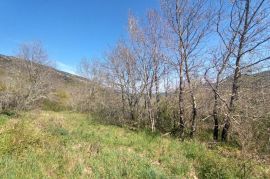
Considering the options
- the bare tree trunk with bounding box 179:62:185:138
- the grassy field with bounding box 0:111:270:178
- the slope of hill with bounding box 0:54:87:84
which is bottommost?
the grassy field with bounding box 0:111:270:178

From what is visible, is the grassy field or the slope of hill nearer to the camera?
the grassy field

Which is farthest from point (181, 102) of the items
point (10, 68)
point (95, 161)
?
point (10, 68)

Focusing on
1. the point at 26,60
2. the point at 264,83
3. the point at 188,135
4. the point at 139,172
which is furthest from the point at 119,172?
the point at 26,60

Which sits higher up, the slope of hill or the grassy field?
the slope of hill

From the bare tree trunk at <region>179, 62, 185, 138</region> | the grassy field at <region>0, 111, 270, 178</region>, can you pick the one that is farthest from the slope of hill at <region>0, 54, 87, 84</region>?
the grassy field at <region>0, 111, 270, 178</region>

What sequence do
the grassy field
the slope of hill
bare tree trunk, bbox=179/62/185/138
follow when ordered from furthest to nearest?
the slope of hill → bare tree trunk, bbox=179/62/185/138 → the grassy field

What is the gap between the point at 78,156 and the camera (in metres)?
6.43

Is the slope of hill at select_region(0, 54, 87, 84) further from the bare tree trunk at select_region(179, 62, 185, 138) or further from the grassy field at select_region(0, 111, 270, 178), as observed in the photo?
the grassy field at select_region(0, 111, 270, 178)

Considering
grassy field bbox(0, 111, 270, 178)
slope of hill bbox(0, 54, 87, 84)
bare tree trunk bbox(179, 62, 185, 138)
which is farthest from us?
slope of hill bbox(0, 54, 87, 84)

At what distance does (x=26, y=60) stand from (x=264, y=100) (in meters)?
30.4

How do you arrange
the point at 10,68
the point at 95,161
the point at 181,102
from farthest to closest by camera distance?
the point at 10,68 < the point at 181,102 < the point at 95,161

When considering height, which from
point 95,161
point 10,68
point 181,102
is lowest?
point 95,161

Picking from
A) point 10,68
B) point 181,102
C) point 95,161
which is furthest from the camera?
point 10,68

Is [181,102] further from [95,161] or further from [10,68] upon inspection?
[10,68]
